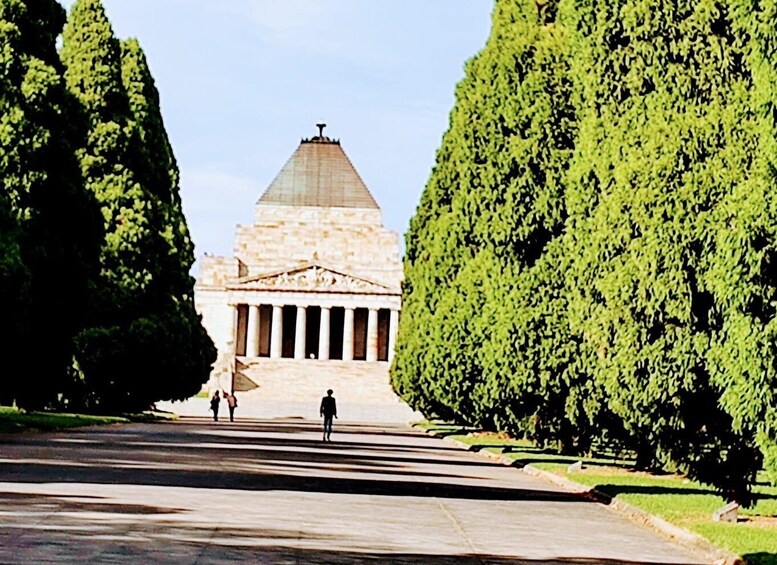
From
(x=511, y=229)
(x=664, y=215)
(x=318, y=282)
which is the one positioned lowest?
(x=664, y=215)

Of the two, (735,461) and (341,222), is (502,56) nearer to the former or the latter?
(735,461)

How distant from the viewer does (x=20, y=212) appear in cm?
3073

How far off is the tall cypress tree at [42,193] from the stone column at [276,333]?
6757 centimetres

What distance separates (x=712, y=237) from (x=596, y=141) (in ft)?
14.6

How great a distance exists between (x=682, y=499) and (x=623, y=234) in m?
3.73

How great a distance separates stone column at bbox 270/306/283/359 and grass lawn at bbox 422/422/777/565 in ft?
221

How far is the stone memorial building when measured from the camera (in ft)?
304

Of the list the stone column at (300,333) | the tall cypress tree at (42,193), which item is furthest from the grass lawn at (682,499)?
the stone column at (300,333)

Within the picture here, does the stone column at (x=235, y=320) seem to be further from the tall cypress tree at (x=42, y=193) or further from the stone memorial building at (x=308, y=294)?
the tall cypress tree at (x=42, y=193)

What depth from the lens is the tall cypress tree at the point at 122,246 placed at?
45.2m

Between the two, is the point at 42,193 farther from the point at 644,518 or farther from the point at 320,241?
the point at 320,241

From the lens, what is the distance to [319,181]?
119875 mm

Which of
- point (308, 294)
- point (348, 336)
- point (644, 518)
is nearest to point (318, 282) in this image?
point (308, 294)

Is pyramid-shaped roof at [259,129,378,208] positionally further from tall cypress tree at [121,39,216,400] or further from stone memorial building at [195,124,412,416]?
tall cypress tree at [121,39,216,400]
